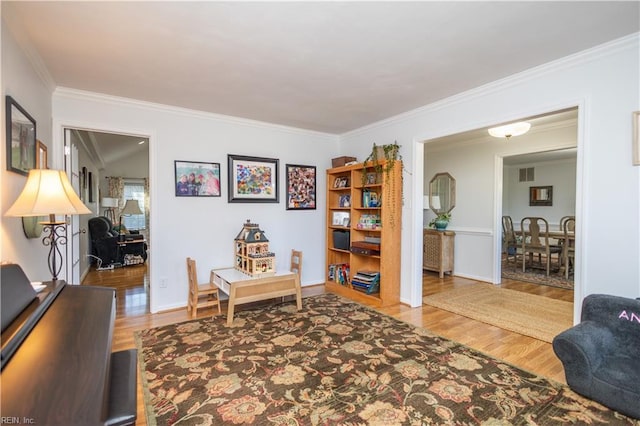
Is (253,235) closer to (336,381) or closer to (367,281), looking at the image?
(367,281)

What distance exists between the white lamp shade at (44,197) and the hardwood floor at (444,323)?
4.17 feet

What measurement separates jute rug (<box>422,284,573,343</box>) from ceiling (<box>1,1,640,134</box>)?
2441mm

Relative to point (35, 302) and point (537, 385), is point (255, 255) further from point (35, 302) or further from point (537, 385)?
point (537, 385)

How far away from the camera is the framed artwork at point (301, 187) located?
A: 15.3 ft

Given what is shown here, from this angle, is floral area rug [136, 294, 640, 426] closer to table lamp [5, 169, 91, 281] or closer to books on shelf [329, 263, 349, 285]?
table lamp [5, 169, 91, 281]

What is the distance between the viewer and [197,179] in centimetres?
390

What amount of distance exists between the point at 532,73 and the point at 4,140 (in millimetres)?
3890

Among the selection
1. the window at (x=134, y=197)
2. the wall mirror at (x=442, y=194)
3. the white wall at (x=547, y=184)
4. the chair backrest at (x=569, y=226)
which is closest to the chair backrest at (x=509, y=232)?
the chair backrest at (x=569, y=226)

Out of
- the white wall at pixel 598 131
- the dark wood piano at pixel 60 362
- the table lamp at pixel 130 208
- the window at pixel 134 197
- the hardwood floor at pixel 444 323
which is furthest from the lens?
the window at pixel 134 197

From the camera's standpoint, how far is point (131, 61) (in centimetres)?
254

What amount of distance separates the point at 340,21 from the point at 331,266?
349cm

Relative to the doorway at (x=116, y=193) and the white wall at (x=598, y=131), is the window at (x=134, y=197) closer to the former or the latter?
the doorway at (x=116, y=193)

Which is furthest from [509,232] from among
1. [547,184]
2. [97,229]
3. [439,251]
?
[97,229]

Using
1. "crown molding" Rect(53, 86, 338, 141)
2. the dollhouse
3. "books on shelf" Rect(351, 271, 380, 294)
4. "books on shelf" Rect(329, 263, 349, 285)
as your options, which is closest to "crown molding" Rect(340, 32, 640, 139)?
"crown molding" Rect(53, 86, 338, 141)
